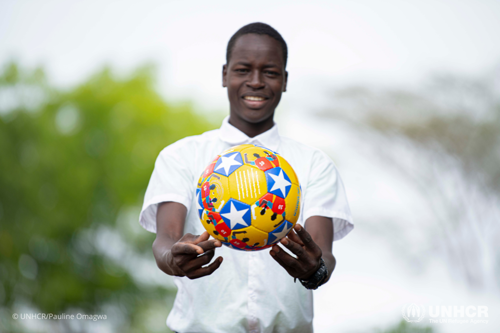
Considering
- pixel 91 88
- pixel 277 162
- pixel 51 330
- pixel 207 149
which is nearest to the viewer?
pixel 277 162

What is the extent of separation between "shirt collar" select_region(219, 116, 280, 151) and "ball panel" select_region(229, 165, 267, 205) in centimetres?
64

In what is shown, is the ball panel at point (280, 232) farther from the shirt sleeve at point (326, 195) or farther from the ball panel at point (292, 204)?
the shirt sleeve at point (326, 195)

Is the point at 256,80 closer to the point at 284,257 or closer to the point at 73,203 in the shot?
the point at 284,257

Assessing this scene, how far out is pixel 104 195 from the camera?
12.3 metres

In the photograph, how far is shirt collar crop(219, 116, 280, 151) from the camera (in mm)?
2795

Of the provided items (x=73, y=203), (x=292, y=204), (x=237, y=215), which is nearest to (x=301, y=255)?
(x=292, y=204)

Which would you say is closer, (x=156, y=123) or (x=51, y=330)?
(x=51, y=330)

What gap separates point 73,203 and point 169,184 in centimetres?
A: 1017

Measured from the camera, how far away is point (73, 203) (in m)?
11.9

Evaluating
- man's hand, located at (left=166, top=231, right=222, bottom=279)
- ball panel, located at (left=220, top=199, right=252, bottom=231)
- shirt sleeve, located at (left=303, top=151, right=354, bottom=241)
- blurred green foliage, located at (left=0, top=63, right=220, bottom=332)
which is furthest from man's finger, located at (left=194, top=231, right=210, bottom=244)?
blurred green foliage, located at (left=0, top=63, right=220, bottom=332)

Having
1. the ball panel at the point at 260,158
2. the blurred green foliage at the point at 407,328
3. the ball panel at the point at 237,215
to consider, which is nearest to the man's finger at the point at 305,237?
the ball panel at the point at 237,215

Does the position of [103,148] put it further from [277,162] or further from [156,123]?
[277,162]

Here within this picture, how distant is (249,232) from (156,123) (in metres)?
11.3

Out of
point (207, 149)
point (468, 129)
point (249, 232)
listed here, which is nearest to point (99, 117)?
point (468, 129)
